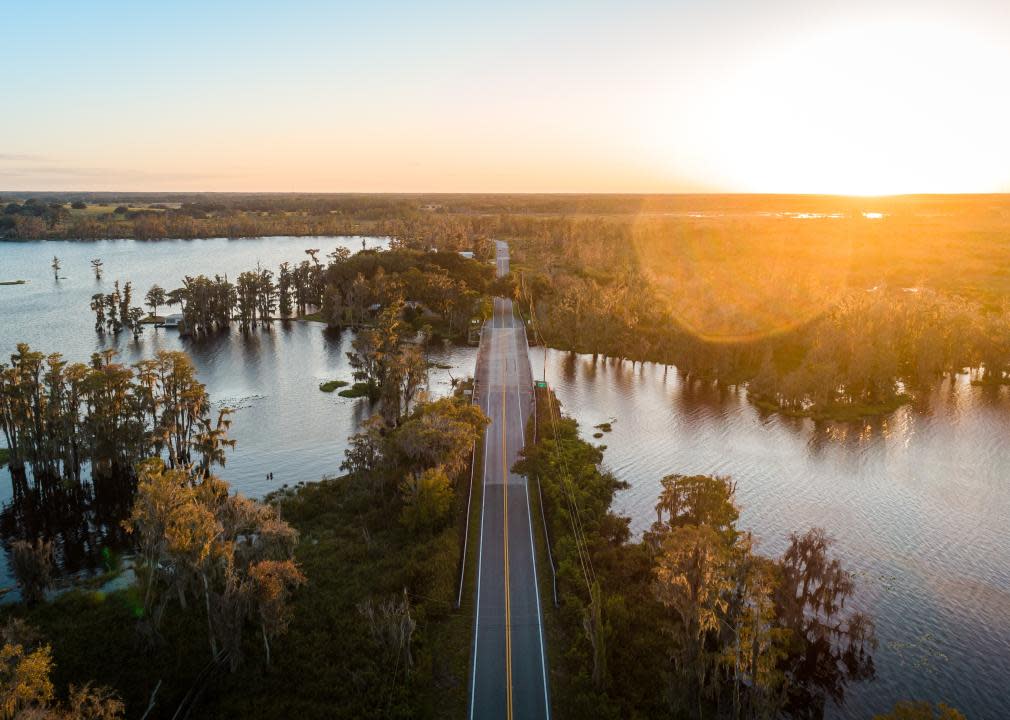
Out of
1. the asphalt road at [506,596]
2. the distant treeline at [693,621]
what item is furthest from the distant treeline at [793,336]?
the distant treeline at [693,621]

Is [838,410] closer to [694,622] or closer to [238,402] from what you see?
[694,622]

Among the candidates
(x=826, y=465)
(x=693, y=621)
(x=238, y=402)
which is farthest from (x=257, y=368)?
(x=693, y=621)

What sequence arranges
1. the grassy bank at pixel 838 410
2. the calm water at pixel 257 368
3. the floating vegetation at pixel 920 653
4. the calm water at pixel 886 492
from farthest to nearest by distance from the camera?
the grassy bank at pixel 838 410 < the calm water at pixel 257 368 < the calm water at pixel 886 492 < the floating vegetation at pixel 920 653

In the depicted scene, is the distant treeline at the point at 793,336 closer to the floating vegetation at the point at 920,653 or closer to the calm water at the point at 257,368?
the calm water at the point at 257,368

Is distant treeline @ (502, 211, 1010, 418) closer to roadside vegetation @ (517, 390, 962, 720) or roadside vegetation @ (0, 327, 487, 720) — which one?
roadside vegetation @ (517, 390, 962, 720)

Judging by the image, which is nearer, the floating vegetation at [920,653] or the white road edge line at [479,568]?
the white road edge line at [479,568]

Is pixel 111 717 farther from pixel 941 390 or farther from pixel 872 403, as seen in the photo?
pixel 941 390

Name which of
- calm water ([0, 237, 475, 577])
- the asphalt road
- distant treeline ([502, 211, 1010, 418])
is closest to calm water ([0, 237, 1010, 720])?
calm water ([0, 237, 475, 577])
